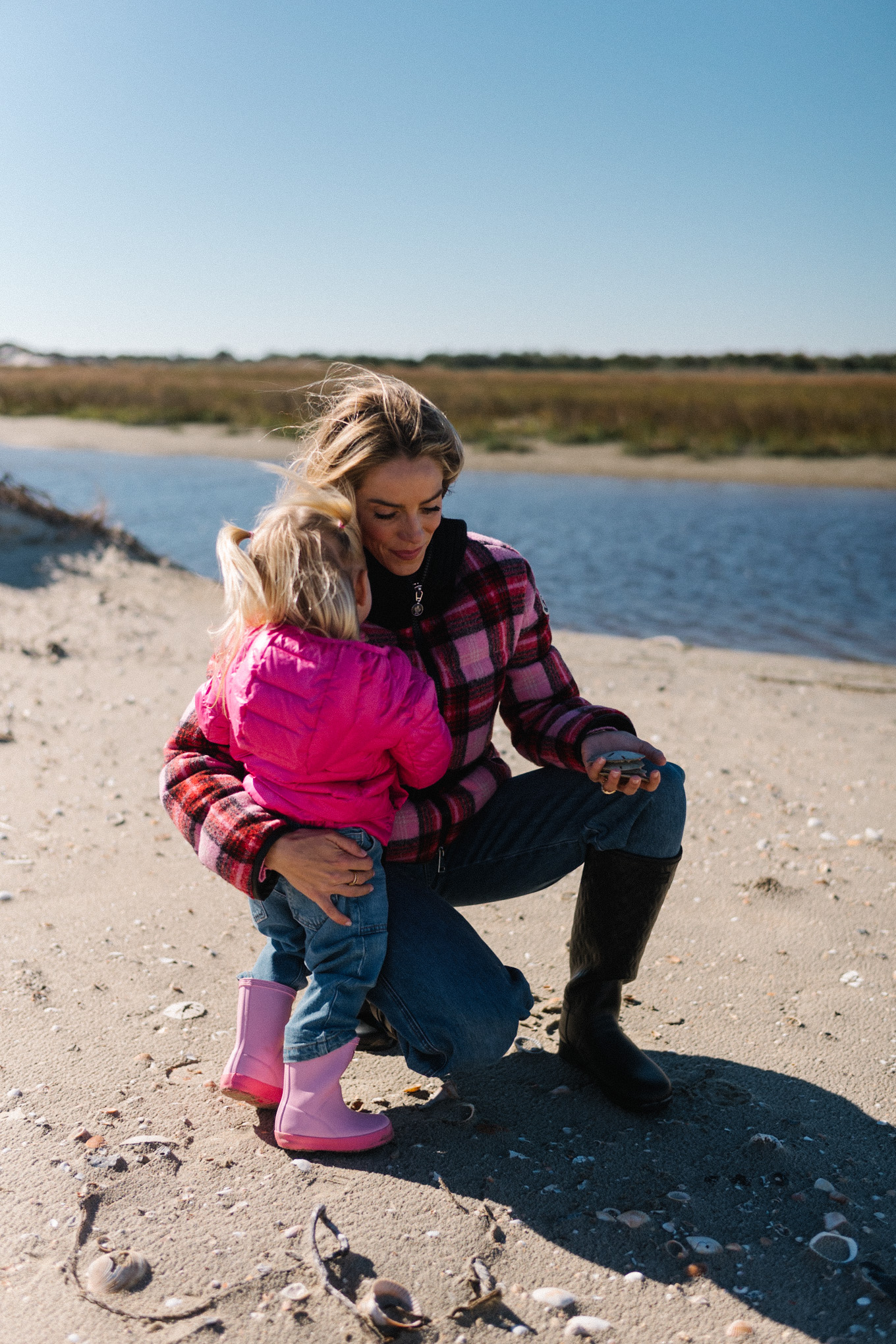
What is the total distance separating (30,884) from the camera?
3.37 meters

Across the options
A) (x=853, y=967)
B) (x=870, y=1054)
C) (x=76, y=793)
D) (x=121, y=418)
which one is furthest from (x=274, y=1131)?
(x=121, y=418)

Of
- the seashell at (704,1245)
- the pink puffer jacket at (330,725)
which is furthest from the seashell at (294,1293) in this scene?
→ the pink puffer jacket at (330,725)

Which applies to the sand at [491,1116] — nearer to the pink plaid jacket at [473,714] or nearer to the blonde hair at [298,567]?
the pink plaid jacket at [473,714]

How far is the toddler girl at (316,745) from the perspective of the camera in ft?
6.84

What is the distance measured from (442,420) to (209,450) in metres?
26.5

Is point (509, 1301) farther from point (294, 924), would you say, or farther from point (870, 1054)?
point (870, 1054)

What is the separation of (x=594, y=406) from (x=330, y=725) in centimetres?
3149

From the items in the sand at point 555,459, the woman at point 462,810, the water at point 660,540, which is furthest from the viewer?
the sand at point 555,459

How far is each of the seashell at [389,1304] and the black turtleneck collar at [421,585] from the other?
51.3 inches

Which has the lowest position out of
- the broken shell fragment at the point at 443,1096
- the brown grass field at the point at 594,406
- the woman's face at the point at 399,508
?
the broken shell fragment at the point at 443,1096

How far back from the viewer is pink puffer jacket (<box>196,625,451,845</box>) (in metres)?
2.07

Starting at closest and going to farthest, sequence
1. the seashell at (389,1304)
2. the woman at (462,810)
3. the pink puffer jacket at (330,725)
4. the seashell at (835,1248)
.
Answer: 1. the seashell at (389,1304)
2. the seashell at (835,1248)
3. the pink puffer jacket at (330,725)
4. the woman at (462,810)

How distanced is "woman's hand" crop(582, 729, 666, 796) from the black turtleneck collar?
0.47m

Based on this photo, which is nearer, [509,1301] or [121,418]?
[509,1301]
